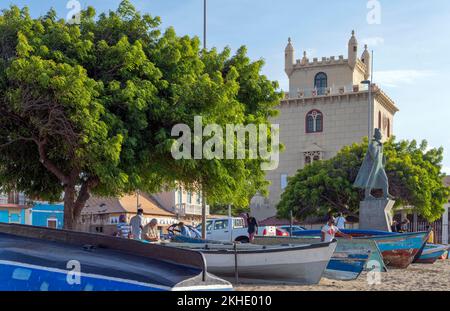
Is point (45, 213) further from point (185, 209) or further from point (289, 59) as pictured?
point (289, 59)

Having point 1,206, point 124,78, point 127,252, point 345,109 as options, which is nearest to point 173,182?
point 124,78

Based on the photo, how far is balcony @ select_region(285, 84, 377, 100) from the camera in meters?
66.9

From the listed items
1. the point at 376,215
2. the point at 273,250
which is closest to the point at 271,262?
the point at 273,250

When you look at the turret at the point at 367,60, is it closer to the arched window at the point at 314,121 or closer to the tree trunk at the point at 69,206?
the arched window at the point at 314,121

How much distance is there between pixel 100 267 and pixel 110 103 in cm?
1149

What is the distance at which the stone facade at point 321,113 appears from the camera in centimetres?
6619

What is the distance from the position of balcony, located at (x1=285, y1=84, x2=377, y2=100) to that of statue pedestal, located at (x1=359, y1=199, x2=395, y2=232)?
41.3m

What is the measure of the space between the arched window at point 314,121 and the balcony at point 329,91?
5.97 feet

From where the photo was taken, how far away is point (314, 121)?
68250 mm
